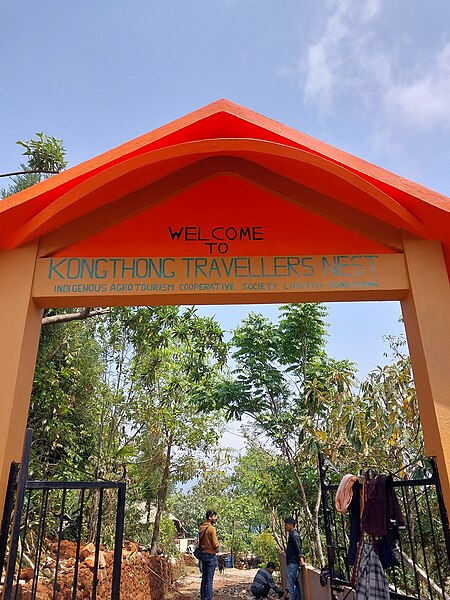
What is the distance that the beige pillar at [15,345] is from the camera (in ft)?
11.8

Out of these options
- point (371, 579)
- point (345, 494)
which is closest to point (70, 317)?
point (345, 494)

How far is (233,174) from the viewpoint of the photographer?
4641mm

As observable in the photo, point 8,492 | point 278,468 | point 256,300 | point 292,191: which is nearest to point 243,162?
point 292,191

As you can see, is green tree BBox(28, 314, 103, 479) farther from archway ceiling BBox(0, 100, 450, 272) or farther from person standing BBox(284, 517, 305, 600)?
archway ceiling BBox(0, 100, 450, 272)

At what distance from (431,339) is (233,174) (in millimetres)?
2323

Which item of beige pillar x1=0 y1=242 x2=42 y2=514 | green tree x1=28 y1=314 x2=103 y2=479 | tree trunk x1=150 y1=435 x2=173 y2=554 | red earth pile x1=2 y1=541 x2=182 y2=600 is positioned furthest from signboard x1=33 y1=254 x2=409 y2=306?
tree trunk x1=150 y1=435 x2=173 y2=554

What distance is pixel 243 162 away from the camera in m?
4.66

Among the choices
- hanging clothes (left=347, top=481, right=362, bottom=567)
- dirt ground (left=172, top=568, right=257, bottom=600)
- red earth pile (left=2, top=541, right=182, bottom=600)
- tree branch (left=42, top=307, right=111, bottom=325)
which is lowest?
dirt ground (left=172, top=568, right=257, bottom=600)

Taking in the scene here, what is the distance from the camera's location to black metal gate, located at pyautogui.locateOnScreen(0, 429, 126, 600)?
265 centimetres

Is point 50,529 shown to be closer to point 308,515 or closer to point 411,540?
point 308,515

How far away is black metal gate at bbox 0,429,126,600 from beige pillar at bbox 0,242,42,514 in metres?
0.29

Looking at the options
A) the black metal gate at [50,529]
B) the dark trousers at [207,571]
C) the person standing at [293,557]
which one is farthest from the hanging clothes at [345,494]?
the dark trousers at [207,571]

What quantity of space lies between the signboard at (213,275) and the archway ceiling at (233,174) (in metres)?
0.29

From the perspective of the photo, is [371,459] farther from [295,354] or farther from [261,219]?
[261,219]
